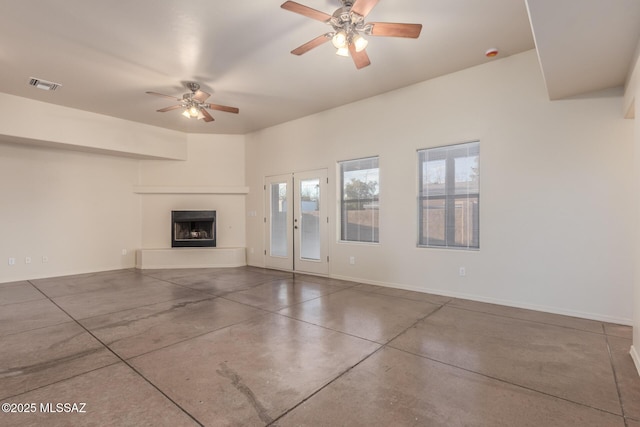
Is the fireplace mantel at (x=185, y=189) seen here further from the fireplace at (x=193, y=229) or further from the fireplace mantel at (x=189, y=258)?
the fireplace mantel at (x=189, y=258)

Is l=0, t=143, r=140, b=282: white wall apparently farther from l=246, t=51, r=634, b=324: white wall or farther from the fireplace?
l=246, t=51, r=634, b=324: white wall

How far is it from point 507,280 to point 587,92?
7.88 ft

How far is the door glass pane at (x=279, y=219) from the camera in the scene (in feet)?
22.0

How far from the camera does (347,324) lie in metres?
3.31

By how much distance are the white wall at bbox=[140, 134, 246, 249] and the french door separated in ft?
3.36

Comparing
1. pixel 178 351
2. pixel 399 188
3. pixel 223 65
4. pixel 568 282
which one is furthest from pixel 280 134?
pixel 568 282

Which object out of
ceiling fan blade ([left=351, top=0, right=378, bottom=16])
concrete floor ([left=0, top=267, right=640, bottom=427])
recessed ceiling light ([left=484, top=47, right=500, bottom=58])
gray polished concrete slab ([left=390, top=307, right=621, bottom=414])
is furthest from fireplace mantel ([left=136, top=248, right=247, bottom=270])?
recessed ceiling light ([left=484, top=47, right=500, bottom=58])

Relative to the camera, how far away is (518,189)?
3816 mm

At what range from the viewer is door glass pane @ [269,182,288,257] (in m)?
6.69

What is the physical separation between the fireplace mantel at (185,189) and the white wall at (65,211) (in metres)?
0.31

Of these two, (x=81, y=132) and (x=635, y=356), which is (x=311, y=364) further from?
(x=81, y=132)

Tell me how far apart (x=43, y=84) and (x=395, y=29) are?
5.23m

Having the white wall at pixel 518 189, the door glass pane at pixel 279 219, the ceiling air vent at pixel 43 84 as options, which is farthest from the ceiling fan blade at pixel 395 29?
the ceiling air vent at pixel 43 84

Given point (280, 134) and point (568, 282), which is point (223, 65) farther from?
point (568, 282)
